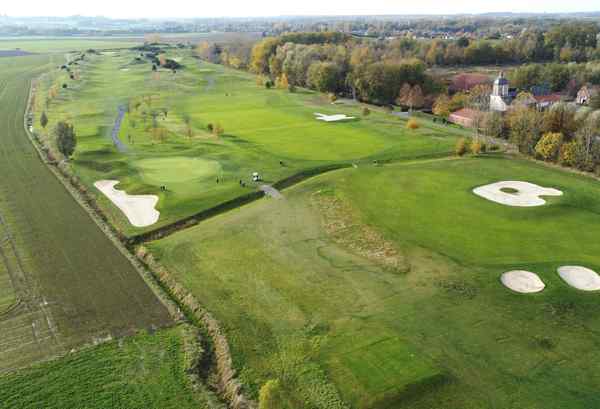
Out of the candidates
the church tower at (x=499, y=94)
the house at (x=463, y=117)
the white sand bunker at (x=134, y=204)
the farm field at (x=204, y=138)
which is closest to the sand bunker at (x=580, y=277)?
the farm field at (x=204, y=138)

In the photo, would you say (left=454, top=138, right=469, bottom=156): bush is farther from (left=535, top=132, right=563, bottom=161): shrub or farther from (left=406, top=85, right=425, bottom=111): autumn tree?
(left=406, top=85, right=425, bottom=111): autumn tree

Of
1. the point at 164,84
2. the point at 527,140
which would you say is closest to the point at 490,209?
the point at 527,140

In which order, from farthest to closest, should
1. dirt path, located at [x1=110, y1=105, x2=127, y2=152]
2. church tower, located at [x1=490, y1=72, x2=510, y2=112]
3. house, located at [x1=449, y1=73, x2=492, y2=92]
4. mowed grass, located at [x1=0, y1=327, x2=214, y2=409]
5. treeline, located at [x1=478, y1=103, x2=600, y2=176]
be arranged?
house, located at [x1=449, y1=73, x2=492, y2=92], church tower, located at [x1=490, y1=72, x2=510, y2=112], dirt path, located at [x1=110, y1=105, x2=127, y2=152], treeline, located at [x1=478, y1=103, x2=600, y2=176], mowed grass, located at [x1=0, y1=327, x2=214, y2=409]

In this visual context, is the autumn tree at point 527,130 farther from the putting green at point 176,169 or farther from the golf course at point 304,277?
the putting green at point 176,169

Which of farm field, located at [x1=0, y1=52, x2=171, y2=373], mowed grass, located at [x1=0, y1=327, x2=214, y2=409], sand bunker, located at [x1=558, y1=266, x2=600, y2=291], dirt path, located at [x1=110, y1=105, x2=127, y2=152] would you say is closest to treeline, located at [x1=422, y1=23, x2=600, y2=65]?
dirt path, located at [x1=110, y1=105, x2=127, y2=152]

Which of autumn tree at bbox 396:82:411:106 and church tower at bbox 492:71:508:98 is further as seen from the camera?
autumn tree at bbox 396:82:411:106

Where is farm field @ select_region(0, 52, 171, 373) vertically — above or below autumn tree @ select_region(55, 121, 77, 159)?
below
